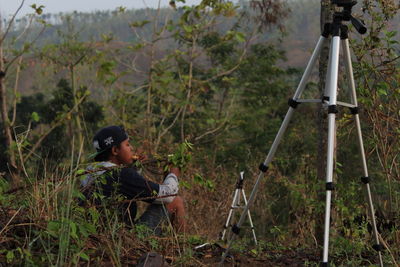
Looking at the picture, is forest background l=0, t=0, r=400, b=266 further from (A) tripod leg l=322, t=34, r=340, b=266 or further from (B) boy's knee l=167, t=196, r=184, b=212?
(A) tripod leg l=322, t=34, r=340, b=266

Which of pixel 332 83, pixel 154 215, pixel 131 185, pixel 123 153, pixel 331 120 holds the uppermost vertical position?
pixel 332 83

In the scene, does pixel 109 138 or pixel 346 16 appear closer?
pixel 346 16

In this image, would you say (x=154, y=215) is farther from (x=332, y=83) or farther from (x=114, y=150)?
(x=332, y=83)

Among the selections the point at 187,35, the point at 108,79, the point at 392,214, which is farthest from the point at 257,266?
the point at 187,35

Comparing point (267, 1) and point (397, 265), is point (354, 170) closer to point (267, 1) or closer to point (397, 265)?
point (267, 1)

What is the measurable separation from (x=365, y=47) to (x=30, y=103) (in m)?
17.2

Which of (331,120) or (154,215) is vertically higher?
(331,120)

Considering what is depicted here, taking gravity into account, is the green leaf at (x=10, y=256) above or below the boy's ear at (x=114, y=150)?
below

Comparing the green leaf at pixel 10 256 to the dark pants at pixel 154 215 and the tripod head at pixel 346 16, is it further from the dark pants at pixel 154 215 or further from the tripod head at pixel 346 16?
the tripod head at pixel 346 16

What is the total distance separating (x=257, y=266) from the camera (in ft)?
12.8

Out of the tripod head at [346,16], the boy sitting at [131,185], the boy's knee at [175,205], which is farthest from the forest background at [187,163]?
the tripod head at [346,16]

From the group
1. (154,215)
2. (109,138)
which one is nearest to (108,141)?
(109,138)

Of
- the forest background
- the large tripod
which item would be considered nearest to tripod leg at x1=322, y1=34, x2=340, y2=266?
the large tripod

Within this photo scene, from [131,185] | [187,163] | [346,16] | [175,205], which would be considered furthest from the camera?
[175,205]
